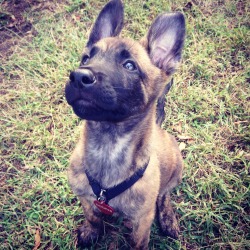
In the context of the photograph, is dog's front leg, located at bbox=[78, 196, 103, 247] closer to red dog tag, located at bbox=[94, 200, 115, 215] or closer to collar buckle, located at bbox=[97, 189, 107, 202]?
red dog tag, located at bbox=[94, 200, 115, 215]

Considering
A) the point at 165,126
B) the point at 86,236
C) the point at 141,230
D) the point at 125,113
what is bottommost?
the point at 86,236

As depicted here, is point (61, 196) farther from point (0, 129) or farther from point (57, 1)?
point (57, 1)

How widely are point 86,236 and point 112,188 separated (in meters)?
1.00

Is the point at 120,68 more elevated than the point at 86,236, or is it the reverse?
the point at 120,68

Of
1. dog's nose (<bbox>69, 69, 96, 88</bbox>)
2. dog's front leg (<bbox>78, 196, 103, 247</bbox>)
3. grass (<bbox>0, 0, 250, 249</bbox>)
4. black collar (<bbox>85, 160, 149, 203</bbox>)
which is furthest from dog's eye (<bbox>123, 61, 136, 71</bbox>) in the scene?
grass (<bbox>0, 0, 250, 249</bbox>)

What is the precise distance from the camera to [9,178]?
3723mm

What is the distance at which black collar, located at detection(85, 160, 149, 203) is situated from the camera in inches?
101

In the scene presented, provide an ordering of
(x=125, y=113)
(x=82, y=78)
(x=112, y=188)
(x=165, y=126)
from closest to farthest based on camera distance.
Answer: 1. (x=82, y=78)
2. (x=125, y=113)
3. (x=112, y=188)
4. (x=165, y=126)

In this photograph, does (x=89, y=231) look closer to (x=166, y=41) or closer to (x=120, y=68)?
(x=120, y=68)

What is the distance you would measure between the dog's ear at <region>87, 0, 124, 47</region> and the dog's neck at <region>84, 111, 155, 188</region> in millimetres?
917

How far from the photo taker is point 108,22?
283 centimetres

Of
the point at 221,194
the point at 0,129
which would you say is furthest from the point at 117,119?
the point at 0,129

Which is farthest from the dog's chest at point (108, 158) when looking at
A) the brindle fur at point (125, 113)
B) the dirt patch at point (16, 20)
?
the dirt patch at point (16, 20)

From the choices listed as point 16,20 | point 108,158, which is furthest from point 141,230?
point 16,20
